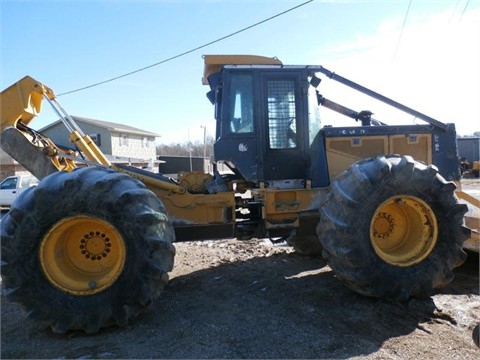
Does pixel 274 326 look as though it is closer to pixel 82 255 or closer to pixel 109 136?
pixel 82 255

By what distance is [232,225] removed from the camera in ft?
17.4

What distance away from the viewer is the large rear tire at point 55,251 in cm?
397

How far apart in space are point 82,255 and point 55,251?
266mm

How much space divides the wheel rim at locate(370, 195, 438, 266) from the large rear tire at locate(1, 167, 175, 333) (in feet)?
7.70

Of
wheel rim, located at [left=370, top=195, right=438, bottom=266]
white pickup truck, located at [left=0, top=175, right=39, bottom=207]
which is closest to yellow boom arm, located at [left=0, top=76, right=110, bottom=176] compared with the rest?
wheel rim, located at [left=370, top=195, right=438, bottom=266]

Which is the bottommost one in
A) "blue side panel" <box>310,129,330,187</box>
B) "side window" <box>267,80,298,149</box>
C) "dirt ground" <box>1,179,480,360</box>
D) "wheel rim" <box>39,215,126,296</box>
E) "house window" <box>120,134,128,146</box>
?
"dirt ground" <box>1,179,480,360</box>

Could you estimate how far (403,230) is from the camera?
4.88m

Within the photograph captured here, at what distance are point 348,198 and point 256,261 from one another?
8.90 feet

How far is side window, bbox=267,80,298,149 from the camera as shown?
5.31 meters

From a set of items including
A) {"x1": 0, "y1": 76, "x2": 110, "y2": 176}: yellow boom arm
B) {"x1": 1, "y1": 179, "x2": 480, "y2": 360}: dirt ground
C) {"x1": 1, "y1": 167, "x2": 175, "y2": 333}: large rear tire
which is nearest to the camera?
{"x1": 1, "y1": 179, "x2": 480, "y2": 360}: dirt ground

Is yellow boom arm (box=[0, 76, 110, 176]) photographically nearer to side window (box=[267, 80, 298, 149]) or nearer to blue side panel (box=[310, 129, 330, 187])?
side window (box=[267, 80, 298, 149])

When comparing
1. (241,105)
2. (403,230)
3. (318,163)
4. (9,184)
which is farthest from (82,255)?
(9,184)

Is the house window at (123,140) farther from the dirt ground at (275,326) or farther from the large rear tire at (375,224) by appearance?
the large rear tire at (375,224)

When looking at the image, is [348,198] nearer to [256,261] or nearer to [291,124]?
[291,124]
